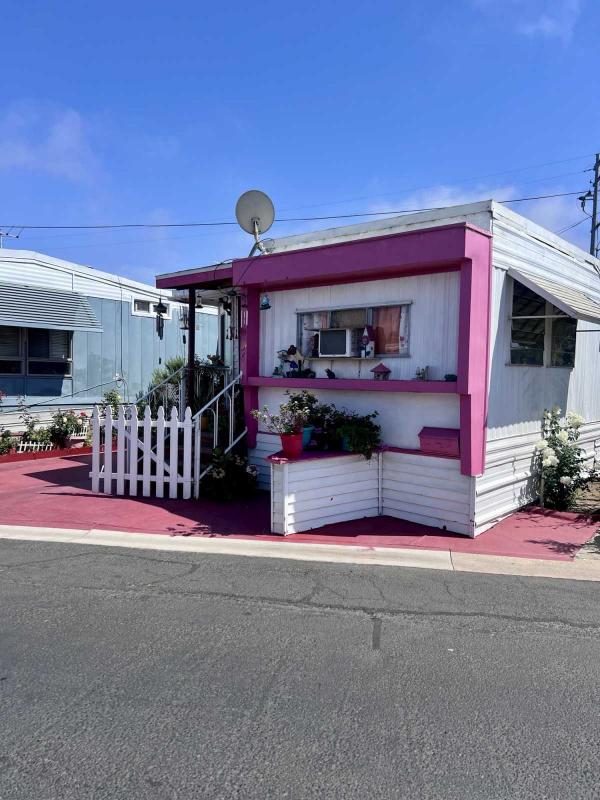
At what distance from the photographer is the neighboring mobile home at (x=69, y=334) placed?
13.3 meters

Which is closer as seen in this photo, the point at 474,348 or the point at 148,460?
the point at 474,348

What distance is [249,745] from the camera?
296 cm

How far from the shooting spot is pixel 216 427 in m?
9.32

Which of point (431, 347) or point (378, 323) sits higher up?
point (378, 323)

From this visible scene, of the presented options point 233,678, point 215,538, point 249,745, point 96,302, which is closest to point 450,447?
point 215,538

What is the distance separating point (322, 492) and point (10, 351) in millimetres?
9381

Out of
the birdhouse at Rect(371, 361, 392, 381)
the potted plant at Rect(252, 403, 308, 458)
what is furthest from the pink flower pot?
the birdhouse at Rect(371, 361, 392, 381)

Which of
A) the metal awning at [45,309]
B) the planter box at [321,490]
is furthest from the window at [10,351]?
the planter box at [321,490]

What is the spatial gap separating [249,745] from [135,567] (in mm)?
3215

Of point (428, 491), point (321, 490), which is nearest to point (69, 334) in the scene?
point (321, 490)

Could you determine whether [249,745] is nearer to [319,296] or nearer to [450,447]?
[450,447]

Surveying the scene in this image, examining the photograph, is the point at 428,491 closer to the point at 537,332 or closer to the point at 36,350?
the point at 537,332

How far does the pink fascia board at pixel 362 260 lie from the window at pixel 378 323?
427 mm

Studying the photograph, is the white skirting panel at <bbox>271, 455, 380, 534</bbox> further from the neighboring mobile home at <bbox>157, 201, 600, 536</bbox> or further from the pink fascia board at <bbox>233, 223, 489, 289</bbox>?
the pink fascia board at <bbox>233, 223, 489, 289</bbox>
